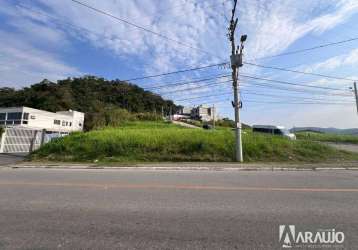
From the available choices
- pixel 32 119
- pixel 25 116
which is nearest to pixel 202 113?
pixel 32 119

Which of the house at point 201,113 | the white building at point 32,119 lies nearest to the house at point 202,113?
the house at point 201,113

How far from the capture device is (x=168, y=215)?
4.96m

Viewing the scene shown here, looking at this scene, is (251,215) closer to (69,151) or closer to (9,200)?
(9,200)

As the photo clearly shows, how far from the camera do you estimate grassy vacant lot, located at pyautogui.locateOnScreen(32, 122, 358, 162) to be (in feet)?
54.5

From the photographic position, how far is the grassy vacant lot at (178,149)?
16.6 meters

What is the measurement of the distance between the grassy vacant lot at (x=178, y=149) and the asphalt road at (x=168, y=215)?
28.7ft

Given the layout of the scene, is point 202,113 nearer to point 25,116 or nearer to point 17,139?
point 25,116

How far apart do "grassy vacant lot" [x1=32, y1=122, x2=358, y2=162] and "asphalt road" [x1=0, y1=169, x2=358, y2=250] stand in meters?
8.75

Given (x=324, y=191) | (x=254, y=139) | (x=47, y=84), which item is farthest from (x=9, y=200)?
(x=47, y=84)

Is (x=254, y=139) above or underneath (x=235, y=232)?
above

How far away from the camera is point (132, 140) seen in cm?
1881

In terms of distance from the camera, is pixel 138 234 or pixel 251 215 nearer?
pixel 138 234

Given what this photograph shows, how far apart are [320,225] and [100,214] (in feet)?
13.7

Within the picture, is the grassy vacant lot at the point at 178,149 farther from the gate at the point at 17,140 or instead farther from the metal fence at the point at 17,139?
the gate at the point at 17,140
